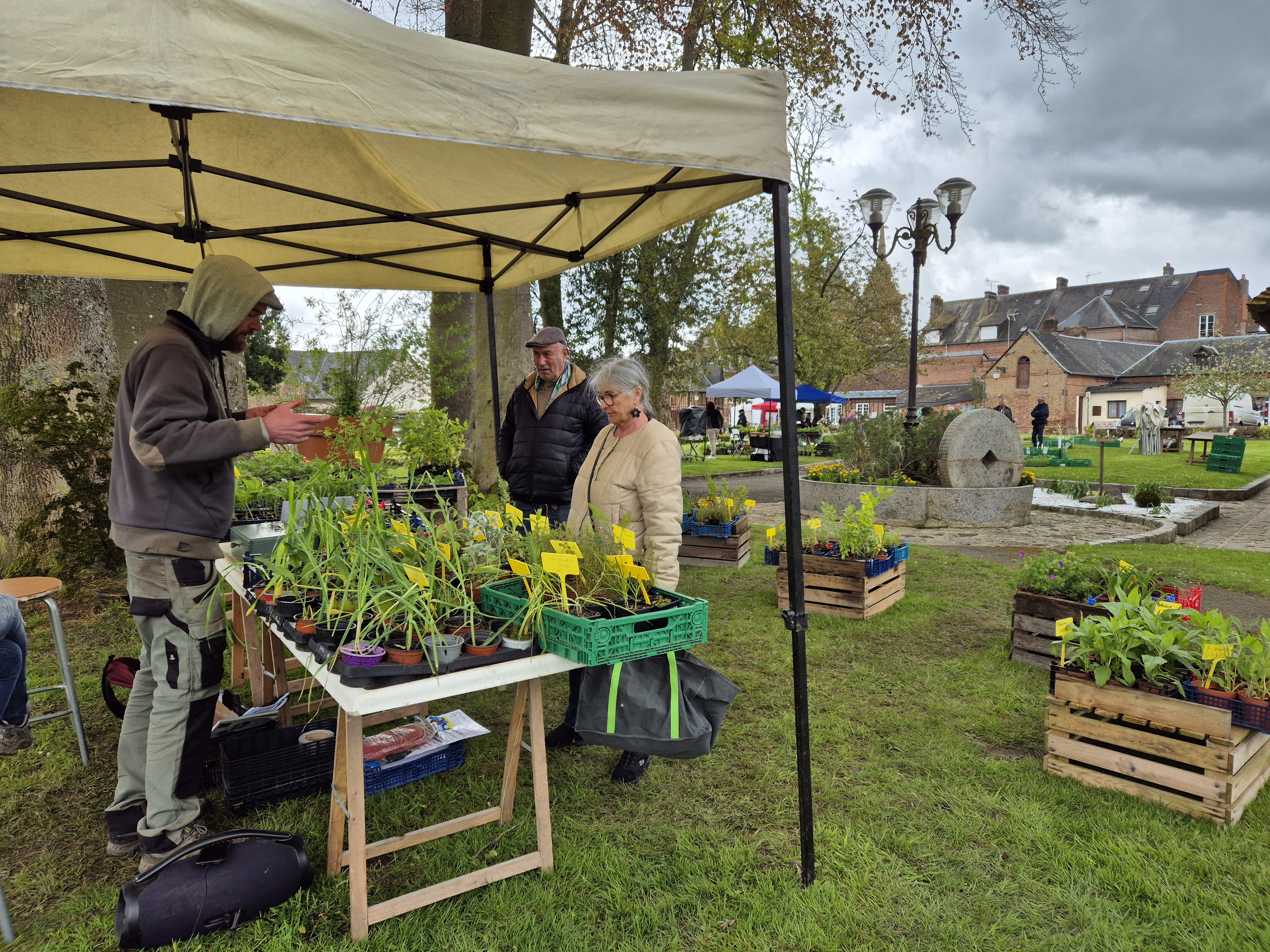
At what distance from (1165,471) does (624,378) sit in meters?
18.8

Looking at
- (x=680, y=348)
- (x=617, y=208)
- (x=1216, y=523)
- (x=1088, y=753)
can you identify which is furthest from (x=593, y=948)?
(x=680, y=348)

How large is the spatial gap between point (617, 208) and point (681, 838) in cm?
272

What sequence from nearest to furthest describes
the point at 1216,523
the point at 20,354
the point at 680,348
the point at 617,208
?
the point at 617,208
the point at 20,354
the point at 1216,523
the point at 680,348

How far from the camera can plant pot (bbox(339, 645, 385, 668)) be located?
2.03 meters

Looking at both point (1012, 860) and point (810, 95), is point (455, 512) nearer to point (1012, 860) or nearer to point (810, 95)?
point (1012, 860)

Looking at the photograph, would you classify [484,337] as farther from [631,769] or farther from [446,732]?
[631,769]

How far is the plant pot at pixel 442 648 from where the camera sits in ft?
6.71

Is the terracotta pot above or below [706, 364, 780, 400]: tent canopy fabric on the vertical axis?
below

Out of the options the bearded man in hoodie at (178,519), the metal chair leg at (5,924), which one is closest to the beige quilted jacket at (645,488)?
the bearded man in hoodie at (178,519)

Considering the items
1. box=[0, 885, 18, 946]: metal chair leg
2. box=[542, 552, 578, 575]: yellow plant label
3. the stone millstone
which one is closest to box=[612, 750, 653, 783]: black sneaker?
box=[542, 552, 578, 575]: yellow plant label

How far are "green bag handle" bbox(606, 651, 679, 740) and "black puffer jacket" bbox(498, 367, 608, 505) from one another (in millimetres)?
2052

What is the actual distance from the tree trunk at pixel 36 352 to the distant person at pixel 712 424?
18303mm

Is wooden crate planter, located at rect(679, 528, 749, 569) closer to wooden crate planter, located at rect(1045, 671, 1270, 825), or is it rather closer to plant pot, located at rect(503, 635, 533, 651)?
wooden crate planter, located at rect(1045, 671, 1270, 825)

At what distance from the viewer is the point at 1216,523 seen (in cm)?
1084
